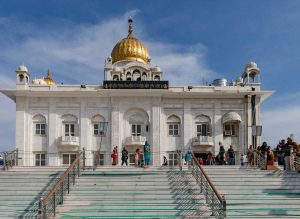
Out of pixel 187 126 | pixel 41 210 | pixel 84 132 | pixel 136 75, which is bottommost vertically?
pixel 41 210

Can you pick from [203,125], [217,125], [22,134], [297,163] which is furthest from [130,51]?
[297,163]

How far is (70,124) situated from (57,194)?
1669 centimetres

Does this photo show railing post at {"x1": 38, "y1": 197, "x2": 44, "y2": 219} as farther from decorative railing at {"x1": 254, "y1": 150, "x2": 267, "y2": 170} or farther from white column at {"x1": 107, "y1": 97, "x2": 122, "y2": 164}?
white column at {"x1": 107, "y1": 97, "x2": 122, "y2": 164}

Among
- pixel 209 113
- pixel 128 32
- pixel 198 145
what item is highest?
pixel 128 32

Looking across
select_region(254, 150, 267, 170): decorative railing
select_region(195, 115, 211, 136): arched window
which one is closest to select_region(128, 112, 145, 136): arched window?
select_region(195, 115, 211, 136): arched window

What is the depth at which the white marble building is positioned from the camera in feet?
107

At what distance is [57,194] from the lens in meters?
16.8

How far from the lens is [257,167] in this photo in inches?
904

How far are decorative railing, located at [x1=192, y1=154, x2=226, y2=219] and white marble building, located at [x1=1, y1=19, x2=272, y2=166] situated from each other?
12.7 m

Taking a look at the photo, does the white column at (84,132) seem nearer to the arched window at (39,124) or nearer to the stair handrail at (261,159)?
the arched window at (39,124)

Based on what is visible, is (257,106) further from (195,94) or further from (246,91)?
(195,94)

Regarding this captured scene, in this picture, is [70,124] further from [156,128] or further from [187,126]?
[187,126]

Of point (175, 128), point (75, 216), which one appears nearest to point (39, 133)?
point (175, 128)

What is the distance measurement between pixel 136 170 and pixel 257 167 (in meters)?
6.35
